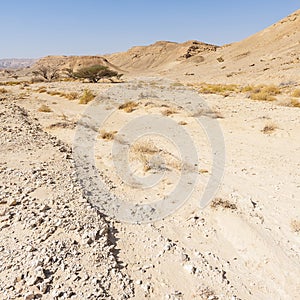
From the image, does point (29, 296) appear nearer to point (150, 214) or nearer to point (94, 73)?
point (150, 214)

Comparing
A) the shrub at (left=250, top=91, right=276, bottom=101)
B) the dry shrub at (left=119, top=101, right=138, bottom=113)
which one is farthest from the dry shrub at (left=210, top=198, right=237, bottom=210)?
the shrub at (left=250, top=91, right=276, bottom=101)

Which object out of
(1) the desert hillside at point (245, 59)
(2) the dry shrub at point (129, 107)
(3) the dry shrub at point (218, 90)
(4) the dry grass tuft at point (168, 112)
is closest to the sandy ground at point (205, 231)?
(4) the dry grass tuft at point (168, 112)

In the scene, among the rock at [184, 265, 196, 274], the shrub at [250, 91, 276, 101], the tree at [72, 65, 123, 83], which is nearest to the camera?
the rock at [184, 265, 196, 274]

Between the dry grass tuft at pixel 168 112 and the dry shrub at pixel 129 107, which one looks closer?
the dry grass tuft at pixel 168 112

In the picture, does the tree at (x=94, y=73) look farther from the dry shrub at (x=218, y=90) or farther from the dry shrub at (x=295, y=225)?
the dry shrub at (x=295, y=225)

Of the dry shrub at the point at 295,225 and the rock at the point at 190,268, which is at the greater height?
the dry shrub at the point at 295,225

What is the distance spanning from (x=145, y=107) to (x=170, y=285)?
11142 millimetres

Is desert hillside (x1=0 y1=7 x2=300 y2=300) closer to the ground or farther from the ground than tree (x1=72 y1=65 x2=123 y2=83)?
farther from the ground

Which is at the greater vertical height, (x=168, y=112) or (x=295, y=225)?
(x=295, y=225)

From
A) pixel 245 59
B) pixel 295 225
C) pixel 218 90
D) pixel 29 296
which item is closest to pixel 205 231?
pixel 295 225

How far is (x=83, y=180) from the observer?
16.8 feet

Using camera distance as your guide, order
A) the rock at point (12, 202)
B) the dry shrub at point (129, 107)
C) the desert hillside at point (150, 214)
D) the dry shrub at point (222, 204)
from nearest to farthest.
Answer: the desert hillside at point (150, 214) < the rock at point (12, 202) < the dry shrub at point (222, 204) < the dry shrub at point (129, 107)

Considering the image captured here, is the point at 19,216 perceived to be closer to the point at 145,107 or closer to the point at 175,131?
the point at 175,131

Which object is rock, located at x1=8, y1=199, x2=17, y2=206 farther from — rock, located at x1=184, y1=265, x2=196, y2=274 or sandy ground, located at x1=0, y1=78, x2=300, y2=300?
rock, located at x1=184, y1=265, x2=196, y2=274
